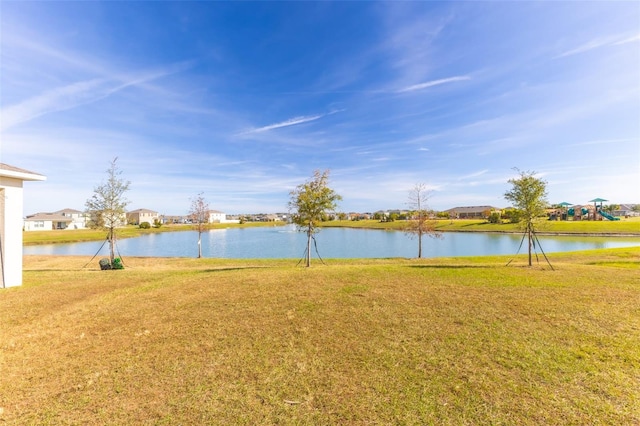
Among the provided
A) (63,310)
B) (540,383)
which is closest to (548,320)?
(540,383)

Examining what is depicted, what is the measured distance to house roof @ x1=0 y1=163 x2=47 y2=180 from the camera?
10.5 m

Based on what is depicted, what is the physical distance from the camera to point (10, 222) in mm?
10781

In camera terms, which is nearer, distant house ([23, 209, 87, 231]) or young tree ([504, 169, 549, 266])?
young tree ([504, 169, 549, 266])

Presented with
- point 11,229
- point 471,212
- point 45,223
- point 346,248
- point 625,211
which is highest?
point 45,223

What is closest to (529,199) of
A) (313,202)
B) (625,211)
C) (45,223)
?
(313,202)

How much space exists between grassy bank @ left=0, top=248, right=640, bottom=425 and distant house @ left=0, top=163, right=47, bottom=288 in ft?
4.81

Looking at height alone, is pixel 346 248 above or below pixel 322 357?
below

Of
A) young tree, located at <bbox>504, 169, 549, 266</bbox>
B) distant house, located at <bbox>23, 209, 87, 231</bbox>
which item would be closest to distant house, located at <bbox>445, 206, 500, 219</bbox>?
young tree, located at <bbox>504, 169, 549, 266</bbox>

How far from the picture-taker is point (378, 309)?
26.5 feet

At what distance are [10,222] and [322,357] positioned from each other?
13485mm

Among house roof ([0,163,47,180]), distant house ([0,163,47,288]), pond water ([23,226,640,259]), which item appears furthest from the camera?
pond water ([23,226,640,259])

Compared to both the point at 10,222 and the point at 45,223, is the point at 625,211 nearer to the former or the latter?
the point at 10,222

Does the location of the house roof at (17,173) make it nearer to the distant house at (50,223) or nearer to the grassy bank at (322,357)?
the grassy bank at (322,357)

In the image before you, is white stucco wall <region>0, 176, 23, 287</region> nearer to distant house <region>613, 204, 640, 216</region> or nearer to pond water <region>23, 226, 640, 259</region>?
pond water <region>23, 226, 640, 259</region>
